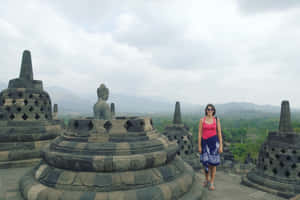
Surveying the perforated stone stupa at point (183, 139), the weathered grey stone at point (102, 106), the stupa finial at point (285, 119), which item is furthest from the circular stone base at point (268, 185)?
the weathered grey stone at point (102, 106)

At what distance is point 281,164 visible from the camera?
9.07m

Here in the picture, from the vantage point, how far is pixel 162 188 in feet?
17.3

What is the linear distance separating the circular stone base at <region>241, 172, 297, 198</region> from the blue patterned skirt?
4.44 m

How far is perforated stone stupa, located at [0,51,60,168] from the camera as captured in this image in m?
9.58

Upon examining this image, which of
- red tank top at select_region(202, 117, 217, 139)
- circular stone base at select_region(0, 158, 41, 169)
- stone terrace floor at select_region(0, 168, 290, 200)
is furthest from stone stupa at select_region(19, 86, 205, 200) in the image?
circular stone base at select_region(0, 158, 41, 169)

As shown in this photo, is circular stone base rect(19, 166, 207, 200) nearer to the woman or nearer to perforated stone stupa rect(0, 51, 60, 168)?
the woman

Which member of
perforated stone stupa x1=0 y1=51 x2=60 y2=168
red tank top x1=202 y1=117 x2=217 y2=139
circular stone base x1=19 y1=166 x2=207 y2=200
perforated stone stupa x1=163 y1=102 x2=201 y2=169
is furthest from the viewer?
perforated stone stupa x1=163 y1=102 x2=201 y2=169

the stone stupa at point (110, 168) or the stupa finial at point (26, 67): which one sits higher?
the stupa finial at point (26, 67)

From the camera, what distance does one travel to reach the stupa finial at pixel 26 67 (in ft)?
37.1

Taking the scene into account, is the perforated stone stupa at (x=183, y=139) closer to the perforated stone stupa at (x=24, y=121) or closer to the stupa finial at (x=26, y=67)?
the perforated stone stupa at (x=24, y=121)

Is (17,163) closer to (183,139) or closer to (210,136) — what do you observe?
(210,136)

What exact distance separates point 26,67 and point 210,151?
35.3 feet

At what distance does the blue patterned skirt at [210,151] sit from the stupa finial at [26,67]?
1020cm

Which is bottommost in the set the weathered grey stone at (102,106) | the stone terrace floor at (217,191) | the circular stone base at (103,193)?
the stone terrace floor at (217,191)
